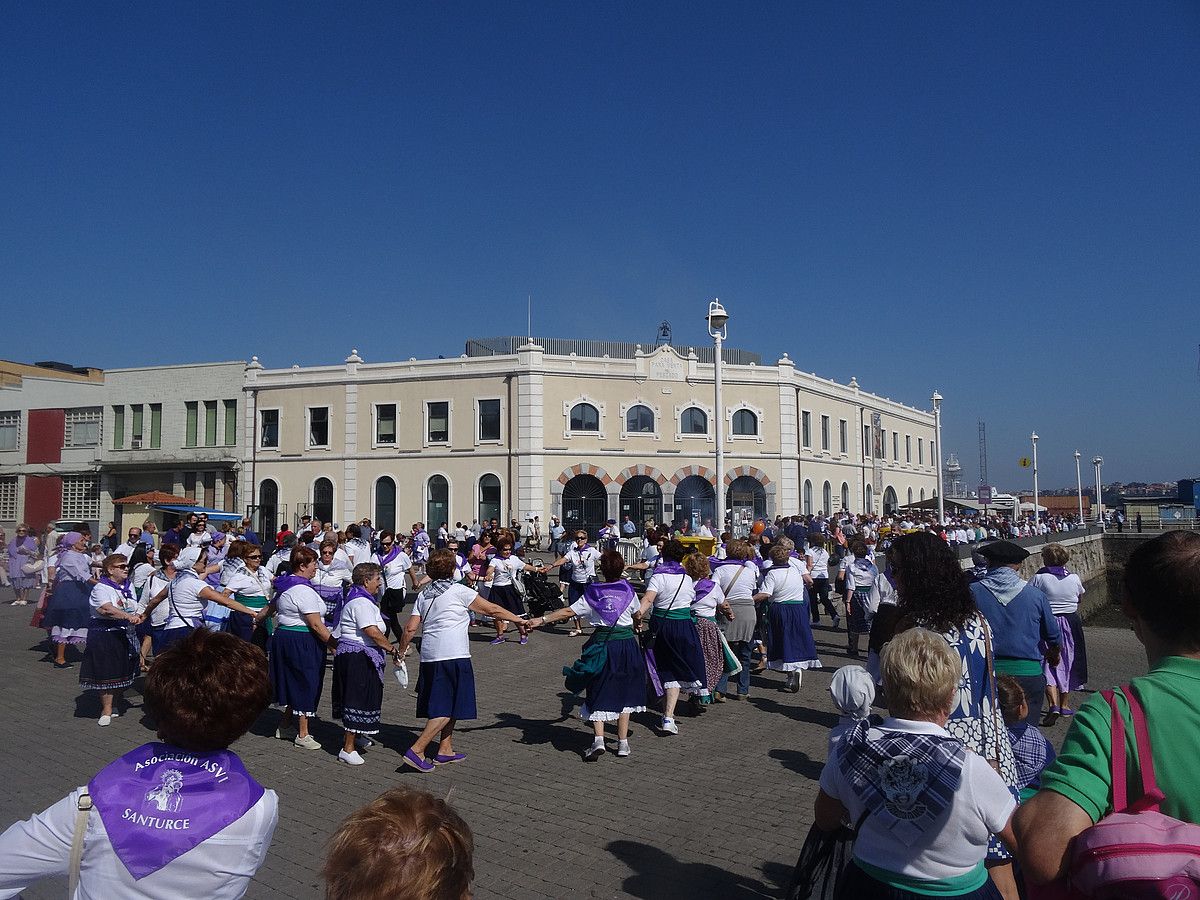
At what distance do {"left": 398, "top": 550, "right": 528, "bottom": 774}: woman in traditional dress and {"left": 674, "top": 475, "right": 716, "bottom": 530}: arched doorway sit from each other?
86.6 feet

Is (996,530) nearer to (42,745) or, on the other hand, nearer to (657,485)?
(657,485)

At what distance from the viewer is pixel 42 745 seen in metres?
7.81

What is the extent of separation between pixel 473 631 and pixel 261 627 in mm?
6813

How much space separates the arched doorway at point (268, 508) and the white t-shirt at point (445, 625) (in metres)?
30.4

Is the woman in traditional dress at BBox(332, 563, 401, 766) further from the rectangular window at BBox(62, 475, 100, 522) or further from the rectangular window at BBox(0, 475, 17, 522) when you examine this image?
the rectangular window at BBox(0, 475, 17, 522)

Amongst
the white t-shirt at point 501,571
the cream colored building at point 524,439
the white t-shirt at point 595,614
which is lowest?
the white t-shirt at point 501,571

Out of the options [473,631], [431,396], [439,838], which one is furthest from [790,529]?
[439,838]

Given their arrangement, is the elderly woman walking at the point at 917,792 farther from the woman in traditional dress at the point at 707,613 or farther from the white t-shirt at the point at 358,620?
the woman in traditional dress at the point at 707,613

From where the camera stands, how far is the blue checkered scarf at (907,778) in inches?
104

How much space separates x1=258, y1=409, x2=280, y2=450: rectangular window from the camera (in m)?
35.1

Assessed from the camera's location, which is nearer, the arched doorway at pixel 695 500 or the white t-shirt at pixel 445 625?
the white t-shirt at pixel 445 625

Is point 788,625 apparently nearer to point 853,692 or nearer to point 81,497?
point 853,692

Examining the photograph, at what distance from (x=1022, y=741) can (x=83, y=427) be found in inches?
1729

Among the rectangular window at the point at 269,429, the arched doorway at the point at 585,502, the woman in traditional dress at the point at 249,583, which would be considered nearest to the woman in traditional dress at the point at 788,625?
the woman in traditional dress at the point at 249,583
